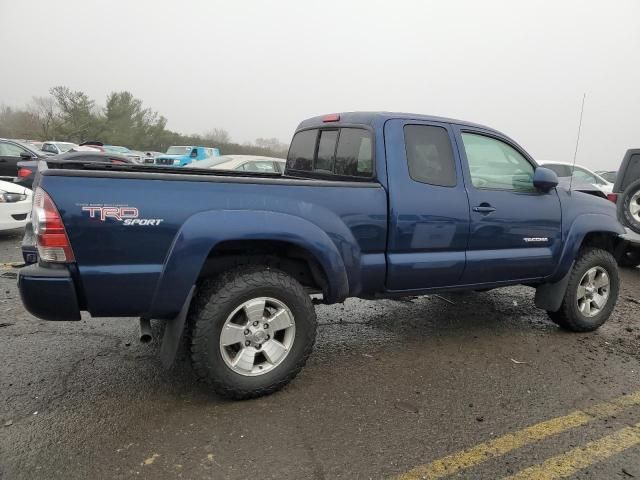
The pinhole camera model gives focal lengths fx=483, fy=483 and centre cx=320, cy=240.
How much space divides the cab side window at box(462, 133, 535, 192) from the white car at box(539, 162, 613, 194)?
6729 mm

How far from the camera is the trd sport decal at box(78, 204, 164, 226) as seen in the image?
2.54 metres

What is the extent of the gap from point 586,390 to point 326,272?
2.05 metres

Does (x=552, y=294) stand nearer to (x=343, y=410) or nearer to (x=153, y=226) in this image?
(x=343, y=410)

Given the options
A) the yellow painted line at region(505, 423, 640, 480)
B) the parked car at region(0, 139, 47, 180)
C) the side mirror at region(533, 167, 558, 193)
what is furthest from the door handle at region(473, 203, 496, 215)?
the parked car at region(0, 139, 47, 180)

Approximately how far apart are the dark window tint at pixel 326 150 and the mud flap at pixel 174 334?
1685mm

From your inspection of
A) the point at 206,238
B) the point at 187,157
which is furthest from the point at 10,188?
the point at 187,157

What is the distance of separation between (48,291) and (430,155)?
2.70 metres

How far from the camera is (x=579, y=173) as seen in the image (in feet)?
38.1

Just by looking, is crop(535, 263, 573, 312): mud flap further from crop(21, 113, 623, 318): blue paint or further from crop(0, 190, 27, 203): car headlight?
crop(0, 190, 27, 203): car headlight

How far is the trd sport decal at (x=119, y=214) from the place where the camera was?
2.54 m

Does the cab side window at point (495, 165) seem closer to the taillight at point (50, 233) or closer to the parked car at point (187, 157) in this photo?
the taillight at point (50, 233)

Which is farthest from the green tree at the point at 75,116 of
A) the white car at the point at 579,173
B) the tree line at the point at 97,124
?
the white car at the point at 579,173

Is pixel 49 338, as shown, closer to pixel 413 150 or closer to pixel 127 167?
pixel 127 167

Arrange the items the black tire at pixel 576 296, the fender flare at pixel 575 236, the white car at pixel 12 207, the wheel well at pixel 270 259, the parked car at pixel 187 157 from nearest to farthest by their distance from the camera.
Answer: the wheel well at pixel 270 259 → the fender flare at pixel 575 236 → the black tire at pixel 576 296 → the white car at pixel 12 207 → the parked car at pixel 187 157
